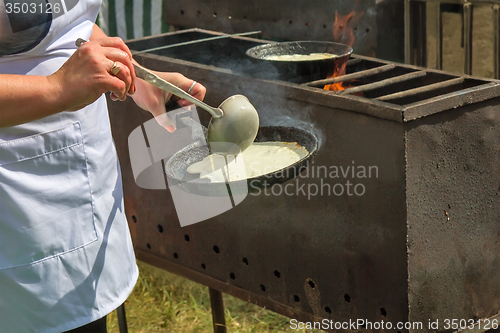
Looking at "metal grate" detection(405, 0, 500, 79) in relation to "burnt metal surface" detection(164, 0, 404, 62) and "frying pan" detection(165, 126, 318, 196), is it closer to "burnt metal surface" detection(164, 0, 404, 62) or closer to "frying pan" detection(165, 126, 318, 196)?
"burnt metal surface" detection(164, 0, 404, 62)

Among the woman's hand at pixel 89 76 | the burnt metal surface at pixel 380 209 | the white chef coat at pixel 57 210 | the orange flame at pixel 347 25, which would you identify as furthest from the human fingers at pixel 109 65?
the orange flame at pixel 347 25

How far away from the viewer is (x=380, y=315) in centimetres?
195

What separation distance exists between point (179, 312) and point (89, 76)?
7.42 ft

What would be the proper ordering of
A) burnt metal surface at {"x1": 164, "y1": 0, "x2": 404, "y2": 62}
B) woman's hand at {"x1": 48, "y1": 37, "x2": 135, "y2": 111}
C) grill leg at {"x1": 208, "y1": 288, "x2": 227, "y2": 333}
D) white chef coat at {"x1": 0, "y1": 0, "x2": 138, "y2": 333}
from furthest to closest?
burnt metal surface at {"x1": 164, "y1": 0, "x2": 404, "y2": 62}, grill leg at {"x1": 208, "y1": 288, "x2": 227, "y2": 333}, white chef coat at {"x1": 0, "y1": 0, "x2": 138, "y2": 333}, woman's hand at {"x1": 48, "y1": 37, "x2": 135, "y2": 111}

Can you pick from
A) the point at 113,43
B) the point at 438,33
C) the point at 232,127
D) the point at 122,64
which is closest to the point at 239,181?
the point at 232,127

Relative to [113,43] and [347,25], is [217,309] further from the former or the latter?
[347,25]

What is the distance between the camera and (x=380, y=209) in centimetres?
185

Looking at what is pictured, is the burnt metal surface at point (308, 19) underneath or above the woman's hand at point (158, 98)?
above

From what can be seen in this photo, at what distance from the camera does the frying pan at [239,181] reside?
4.66ft

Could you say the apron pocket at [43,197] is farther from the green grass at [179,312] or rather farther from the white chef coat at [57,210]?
the green grass at [179,312]

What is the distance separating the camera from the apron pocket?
152cm

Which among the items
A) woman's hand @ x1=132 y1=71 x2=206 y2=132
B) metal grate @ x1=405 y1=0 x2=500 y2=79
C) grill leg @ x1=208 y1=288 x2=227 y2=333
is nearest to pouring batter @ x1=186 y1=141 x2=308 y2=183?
woman's hand @ x1=132 y1=71 x2=206 y2=132

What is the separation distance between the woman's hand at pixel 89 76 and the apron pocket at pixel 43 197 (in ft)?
0.88

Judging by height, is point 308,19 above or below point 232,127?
above
